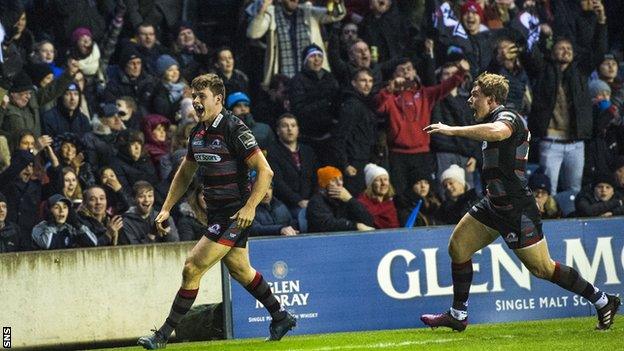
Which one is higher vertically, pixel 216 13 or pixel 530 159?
pixel 216 13

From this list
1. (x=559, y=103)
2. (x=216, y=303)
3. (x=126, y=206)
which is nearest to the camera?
(x=216, y=303)

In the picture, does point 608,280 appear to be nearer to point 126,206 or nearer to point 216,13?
point 126,206

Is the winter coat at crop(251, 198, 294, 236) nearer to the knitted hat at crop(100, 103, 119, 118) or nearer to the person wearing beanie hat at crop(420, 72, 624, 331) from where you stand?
the knitted hat at crop(100, 103, 119, 118)

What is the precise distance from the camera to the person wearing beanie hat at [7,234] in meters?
14.6

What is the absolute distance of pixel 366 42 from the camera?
64.1 ft

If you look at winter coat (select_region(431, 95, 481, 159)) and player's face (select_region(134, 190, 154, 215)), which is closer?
player's face (select_region(134, 190, 154, 215))

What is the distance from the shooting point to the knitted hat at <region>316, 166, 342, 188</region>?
1603cm

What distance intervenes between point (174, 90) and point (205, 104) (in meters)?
5.98

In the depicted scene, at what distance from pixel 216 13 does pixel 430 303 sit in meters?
7.83

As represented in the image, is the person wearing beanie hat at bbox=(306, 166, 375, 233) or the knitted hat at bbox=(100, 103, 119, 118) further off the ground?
the knitted hat at bbox=(100, 103, 119, 118)

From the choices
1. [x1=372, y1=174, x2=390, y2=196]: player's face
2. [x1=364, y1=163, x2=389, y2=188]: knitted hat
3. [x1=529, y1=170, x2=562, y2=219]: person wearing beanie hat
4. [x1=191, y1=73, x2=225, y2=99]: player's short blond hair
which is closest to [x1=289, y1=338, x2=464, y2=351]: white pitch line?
[x1=191, y1=73, x2=225, y2=99]: player's short blond hair

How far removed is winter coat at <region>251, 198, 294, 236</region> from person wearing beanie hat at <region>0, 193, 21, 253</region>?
2603 millimetres

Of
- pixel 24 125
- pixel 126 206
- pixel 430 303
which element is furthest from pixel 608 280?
pixel 24 125

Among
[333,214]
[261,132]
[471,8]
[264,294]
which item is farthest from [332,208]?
[471,8]
